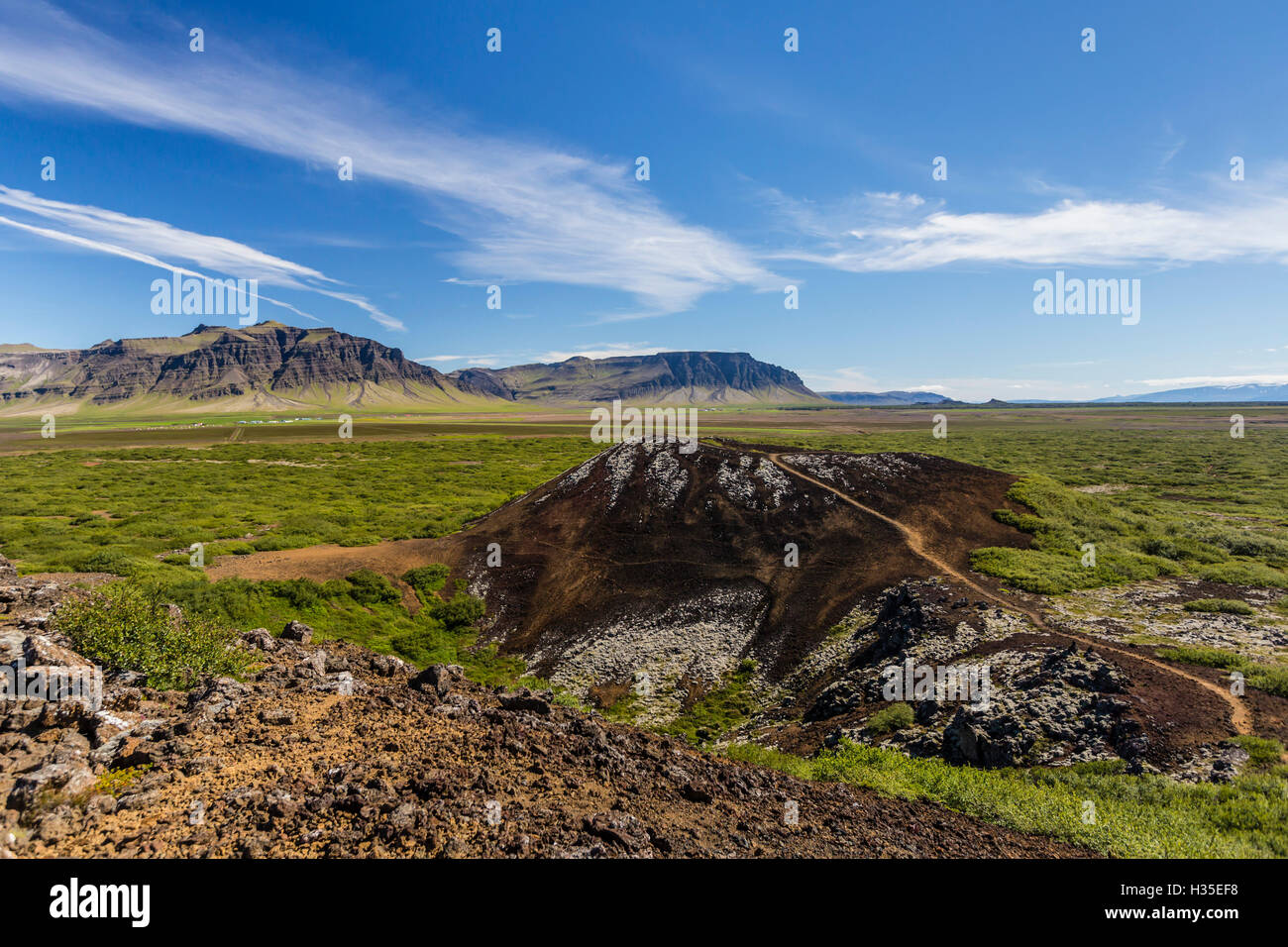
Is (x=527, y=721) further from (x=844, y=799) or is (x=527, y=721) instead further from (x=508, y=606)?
(x=508, y=606)

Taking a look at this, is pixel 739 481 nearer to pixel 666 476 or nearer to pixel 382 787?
pixel 666 476

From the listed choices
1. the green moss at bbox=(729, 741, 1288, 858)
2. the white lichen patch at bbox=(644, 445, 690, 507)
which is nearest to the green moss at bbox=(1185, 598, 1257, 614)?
the green moss at bbox=(729, 741, 1288, 858)

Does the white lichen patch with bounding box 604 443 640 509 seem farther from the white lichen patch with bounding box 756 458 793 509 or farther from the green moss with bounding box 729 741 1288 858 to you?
the green moss with bounding box 729 741 1288 858

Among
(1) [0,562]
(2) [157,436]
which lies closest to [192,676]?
(1) [0,562]

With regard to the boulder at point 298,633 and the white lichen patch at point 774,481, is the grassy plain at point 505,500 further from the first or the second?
the white lichen patch at point 774,481

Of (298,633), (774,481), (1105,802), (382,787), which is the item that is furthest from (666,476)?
(382,787)
